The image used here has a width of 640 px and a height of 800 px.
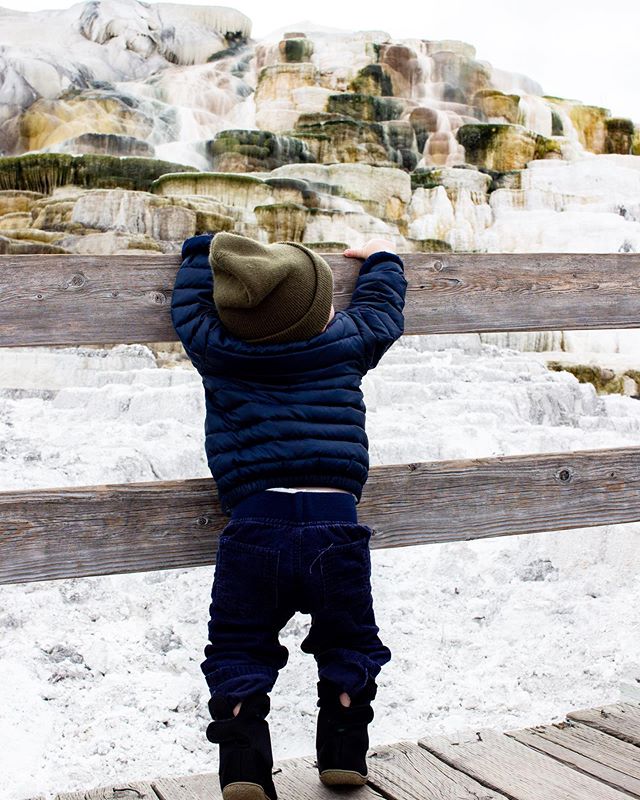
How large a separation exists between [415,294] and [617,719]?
1.33 meters

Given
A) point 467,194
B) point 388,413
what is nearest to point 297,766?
point 388,413

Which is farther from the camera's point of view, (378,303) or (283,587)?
(378,303)

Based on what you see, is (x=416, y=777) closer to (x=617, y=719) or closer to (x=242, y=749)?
(x=242, y=749)

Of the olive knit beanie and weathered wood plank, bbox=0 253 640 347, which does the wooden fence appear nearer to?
weathered wood plank, bbox=0 253 640 347

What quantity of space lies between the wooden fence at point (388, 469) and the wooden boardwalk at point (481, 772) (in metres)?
0.52

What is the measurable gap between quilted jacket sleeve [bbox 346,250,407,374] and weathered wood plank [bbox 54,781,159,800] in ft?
3.65

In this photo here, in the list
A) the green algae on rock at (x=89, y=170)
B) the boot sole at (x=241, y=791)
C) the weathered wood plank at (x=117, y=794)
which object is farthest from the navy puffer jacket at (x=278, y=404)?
the green algae on rock at (x=89, y=170)

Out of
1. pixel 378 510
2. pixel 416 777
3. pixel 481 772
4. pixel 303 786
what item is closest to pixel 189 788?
pixel 303 786

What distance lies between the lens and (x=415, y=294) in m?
2.59

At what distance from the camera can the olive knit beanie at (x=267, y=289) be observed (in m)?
2.12

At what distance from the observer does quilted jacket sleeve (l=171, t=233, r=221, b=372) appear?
7.53ft

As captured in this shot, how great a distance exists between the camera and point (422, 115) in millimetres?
23391

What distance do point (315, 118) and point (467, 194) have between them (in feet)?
16.5

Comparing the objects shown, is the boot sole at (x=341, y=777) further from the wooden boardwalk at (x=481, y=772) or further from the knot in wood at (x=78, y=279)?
the knot in wood at (x=78, y=279)
